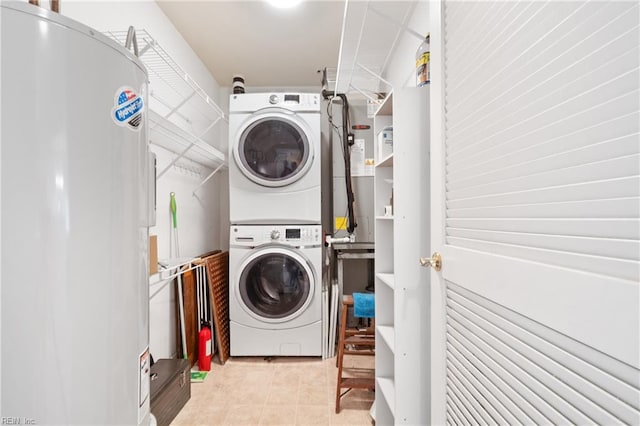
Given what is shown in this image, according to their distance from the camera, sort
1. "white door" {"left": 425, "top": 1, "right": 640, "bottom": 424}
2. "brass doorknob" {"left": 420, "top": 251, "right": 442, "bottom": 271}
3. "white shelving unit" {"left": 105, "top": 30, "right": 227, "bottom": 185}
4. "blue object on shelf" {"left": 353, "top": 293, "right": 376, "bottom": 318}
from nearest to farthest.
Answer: "white door" {"left": 425, "top": 1, "right": 640, "bottom": 424} < "brass doorknob" {"left": 420, "top": 251, "right": 442, "bottom": 271} < "white shelving unit" {"left": 105, "top": 30, "right": 227, "bottom": 185} < "blue object on shelf" {"left": 353, "top": 293, "right": 376, "bottom": 318}

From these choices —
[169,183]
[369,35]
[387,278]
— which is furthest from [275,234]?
[369,35]

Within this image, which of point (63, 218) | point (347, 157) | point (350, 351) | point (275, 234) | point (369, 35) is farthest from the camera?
point (347, 157)

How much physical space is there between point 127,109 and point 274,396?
190cm

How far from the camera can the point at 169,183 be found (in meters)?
2.22

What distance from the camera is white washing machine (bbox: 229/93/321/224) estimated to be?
2432 millimetres

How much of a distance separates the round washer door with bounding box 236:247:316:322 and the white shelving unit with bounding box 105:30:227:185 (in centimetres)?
98

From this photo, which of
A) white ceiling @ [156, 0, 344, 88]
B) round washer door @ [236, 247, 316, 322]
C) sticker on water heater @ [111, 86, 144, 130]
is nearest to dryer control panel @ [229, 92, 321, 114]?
white ceiling @ [156, 0, 344, 88]

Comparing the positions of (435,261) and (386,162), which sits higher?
(386,162)

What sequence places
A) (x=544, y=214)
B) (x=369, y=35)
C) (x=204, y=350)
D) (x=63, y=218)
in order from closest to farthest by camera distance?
(x=544, y=214)
(x=63, y=218)
(x=369, y=35)
(x=204, y=350)

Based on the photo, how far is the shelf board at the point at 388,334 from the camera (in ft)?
4.74

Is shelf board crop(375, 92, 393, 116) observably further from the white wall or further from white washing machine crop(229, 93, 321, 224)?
the white wall

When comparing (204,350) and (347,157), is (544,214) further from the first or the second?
(204,350)

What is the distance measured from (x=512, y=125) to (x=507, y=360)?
548mm

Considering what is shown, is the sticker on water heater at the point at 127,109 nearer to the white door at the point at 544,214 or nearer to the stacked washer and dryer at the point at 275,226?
the white door at the point at 544,214
